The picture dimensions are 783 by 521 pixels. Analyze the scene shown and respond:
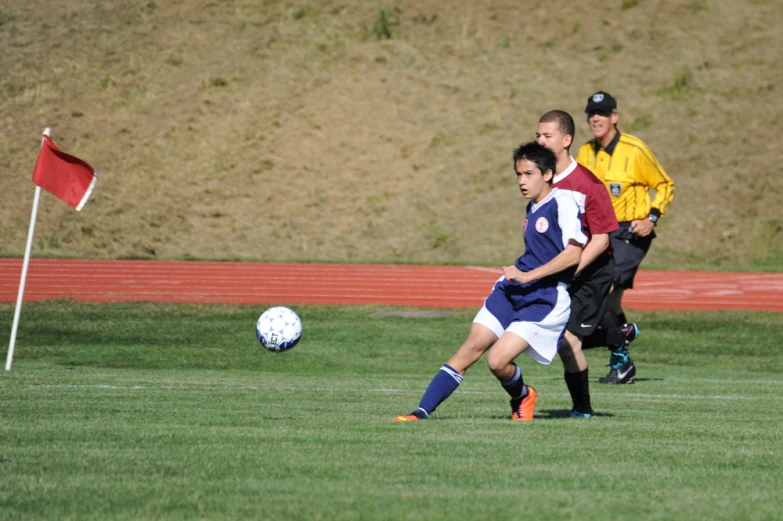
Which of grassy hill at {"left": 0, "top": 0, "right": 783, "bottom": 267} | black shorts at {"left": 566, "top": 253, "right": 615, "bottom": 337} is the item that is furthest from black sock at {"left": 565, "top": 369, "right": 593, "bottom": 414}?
grassy hill at {"left": 0, "top": 0, "right": 783, "bottom": 267}

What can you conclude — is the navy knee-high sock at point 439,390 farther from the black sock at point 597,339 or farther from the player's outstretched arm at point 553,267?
the black sock at point 597,339

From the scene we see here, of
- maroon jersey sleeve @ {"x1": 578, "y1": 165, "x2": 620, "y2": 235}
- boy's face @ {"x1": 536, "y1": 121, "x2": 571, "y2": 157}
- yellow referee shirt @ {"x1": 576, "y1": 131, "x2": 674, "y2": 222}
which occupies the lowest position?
maroon jersey sleeve @ {"x1": 578, "y1": 165, "x2": 620, "y2": 235}

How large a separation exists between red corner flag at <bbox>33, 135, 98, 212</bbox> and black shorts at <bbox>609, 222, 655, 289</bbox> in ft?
17.5

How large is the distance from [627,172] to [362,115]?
80.1 ft

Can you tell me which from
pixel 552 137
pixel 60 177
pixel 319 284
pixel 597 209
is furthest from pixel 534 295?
pixel 319 284

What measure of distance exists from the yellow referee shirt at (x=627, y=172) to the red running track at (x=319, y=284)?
757 centimetres

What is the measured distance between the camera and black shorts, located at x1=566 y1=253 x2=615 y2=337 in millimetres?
8414

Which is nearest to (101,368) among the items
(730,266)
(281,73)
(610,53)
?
(730,266)

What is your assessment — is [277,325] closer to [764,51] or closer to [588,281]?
[588,281]

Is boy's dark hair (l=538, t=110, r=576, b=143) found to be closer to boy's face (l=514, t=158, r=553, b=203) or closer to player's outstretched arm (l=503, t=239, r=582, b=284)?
boy's face (l=514, t=158, r=553, b=203)

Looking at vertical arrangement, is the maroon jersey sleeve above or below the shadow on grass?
above

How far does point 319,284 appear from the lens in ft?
71.6

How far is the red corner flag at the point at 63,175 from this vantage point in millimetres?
11977

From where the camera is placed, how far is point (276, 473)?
5.25 m
